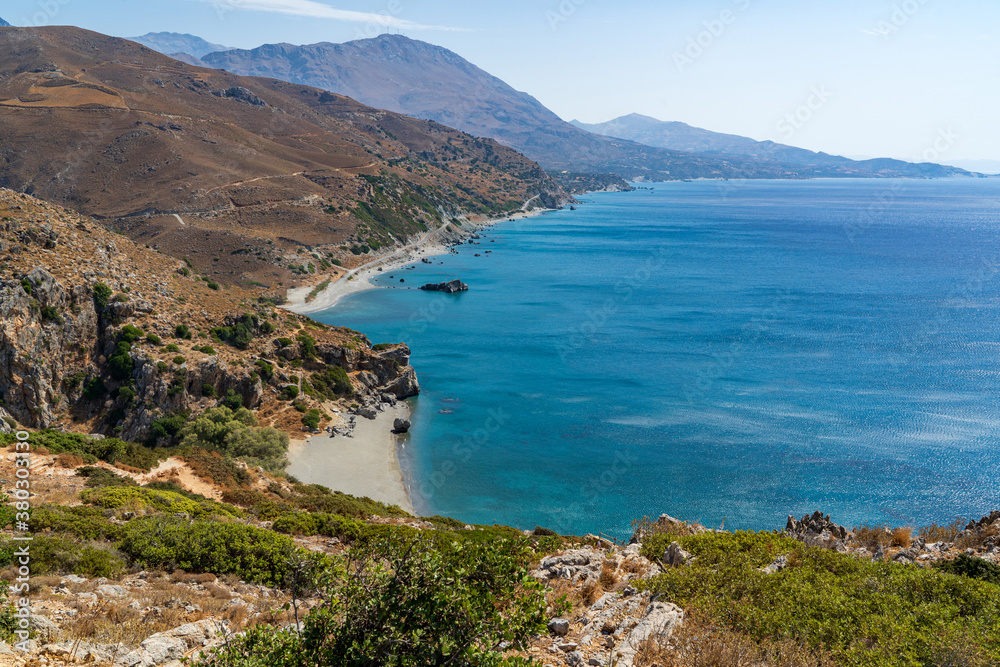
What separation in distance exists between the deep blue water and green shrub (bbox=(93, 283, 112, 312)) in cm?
2554

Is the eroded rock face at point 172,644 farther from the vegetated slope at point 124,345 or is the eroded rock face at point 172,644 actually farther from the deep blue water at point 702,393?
the deep blue water at point 702,393

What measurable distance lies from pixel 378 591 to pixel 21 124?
6530 inches

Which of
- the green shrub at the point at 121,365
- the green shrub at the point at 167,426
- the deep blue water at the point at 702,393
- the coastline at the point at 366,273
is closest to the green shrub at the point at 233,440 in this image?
the green shrub at the point at 167,426

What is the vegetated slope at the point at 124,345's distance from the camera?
123 feet

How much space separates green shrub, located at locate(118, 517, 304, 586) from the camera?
16.5m

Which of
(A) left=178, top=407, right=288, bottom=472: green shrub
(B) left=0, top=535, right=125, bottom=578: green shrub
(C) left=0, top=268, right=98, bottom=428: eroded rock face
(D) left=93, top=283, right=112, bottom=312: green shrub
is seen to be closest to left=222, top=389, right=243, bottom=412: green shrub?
(A) left=178, top=407, right=288, bottom=472: green shrub

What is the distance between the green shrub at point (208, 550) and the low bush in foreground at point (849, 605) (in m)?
10.7

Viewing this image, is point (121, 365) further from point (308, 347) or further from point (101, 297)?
point (308, 347)

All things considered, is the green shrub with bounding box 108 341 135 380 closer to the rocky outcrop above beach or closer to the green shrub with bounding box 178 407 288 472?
the green shrub with bounding box 178 407 288 472

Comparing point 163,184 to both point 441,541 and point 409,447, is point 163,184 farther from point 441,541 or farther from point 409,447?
point 441,541

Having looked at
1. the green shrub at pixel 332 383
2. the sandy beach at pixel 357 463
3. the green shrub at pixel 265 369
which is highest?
the green shrub at pixel 265 369

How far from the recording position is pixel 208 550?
55.5 feet

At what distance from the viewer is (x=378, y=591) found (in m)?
8.42

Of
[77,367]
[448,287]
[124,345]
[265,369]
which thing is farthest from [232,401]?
[448,287]
